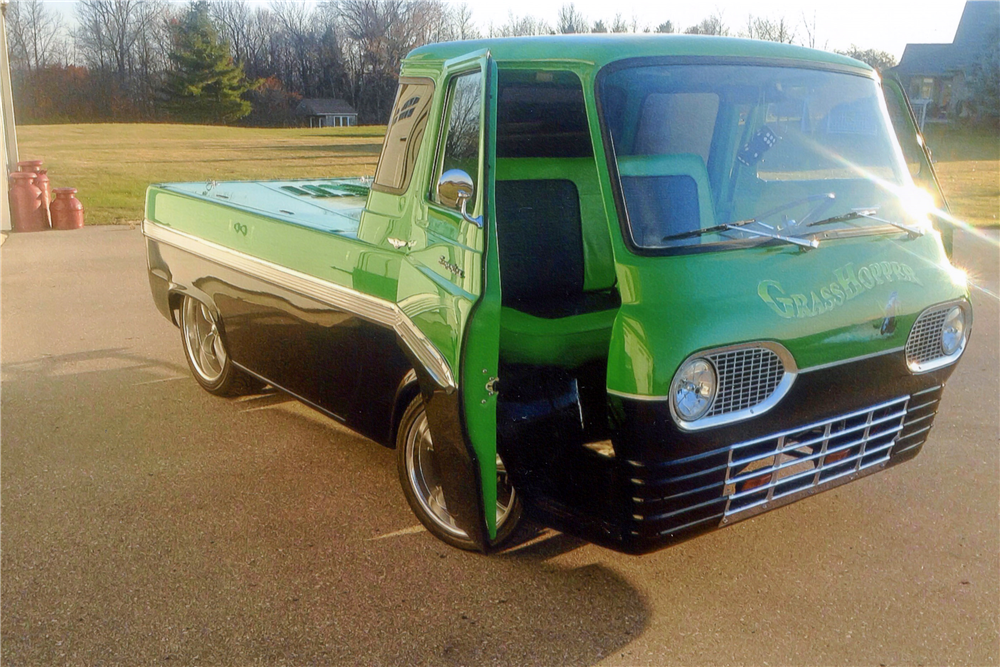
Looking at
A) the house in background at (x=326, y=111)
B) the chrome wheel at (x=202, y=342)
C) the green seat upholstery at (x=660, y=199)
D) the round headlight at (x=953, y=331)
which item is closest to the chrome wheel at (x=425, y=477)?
the green seat upholstery at (x=660, y=199)

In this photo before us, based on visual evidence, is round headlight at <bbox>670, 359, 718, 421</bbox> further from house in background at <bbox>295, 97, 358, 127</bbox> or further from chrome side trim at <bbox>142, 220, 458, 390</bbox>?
house in background at <bbox>295, 97, 358, 127</bbox>

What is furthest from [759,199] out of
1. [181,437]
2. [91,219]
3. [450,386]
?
[91,219]

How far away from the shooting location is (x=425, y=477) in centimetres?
375

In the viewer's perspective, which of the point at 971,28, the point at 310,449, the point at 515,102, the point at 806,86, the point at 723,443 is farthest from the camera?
the point at 971,28

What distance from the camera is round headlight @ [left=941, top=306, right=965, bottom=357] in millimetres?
3557

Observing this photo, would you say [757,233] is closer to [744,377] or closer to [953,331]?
[744,377]

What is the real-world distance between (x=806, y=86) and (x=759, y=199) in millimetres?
639

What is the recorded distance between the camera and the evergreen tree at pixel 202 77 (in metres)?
53.6

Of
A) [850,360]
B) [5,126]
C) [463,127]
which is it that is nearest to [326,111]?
[5,126]

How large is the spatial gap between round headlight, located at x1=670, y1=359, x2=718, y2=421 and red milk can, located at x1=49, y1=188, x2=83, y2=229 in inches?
497

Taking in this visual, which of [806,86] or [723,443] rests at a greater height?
[806,86]

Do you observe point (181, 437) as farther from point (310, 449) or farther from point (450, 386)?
point (450, 386)

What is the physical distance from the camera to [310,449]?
4.74 meters

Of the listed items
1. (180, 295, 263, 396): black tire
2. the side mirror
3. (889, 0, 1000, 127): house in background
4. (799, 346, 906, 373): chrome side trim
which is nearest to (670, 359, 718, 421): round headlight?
(799, 346, 906, 373): chrome side trim
